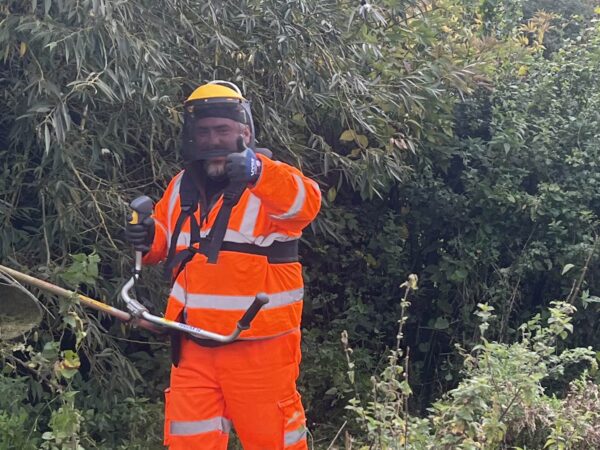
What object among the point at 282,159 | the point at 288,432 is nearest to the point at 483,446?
the point at 288,432

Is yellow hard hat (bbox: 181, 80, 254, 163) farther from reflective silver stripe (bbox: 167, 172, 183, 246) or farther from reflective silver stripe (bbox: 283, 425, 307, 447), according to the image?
reflective silver stripe (bbox: 283, 425, 307, 447)

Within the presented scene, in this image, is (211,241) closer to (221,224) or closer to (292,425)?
(221,224)

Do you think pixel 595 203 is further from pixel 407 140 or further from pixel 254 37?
pixel 254 37

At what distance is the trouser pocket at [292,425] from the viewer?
10.5 ft

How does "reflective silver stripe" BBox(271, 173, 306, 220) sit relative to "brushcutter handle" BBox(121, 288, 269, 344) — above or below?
above

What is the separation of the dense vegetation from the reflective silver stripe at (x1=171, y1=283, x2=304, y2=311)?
1.39 feet

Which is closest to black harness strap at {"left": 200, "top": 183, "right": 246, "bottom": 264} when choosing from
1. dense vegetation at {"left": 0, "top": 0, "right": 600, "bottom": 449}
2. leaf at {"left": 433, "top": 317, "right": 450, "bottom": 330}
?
dense vegetation at {"left": 0, "top": 0, "right": 600, "bottom": 449}

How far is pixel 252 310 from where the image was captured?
2961 millimetres

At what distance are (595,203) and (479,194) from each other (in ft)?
2.74

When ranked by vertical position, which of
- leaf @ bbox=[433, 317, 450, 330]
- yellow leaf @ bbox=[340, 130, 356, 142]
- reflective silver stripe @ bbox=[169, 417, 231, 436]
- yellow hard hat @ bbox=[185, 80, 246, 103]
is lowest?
leaf @ bbox=[433, 317, 450, 330]

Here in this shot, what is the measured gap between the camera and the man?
3.19 meters

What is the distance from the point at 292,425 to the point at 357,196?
2.88 metres

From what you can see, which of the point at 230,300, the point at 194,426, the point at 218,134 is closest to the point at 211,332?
the point at 230,300

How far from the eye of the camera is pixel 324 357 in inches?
212
